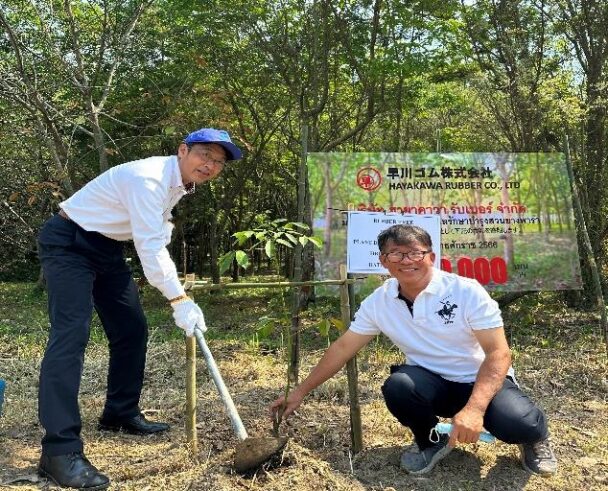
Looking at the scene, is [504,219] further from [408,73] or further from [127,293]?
[127,293]

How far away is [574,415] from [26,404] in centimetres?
347

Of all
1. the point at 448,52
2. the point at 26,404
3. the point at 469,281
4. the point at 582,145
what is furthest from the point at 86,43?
the point at 469,281

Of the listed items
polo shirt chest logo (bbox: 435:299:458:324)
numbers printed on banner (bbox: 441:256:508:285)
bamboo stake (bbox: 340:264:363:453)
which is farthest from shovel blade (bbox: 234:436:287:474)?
numbers printed on banner (bbox: 441:256:508:285)

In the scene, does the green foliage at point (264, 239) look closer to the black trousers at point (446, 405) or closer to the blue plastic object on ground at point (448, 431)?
the black trousers at point (446, 405)

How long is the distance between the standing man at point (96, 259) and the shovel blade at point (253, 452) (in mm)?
589

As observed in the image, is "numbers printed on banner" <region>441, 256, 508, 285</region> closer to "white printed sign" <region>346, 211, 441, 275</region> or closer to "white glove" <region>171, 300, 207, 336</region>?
"white printed sign" <region>346, 211, 441, 275</region>

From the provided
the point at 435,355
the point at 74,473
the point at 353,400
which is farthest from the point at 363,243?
the point at 74,473

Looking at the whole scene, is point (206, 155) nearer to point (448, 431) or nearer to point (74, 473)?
point (74, 473)

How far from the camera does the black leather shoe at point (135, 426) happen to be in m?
3.48

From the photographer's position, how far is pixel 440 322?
9.07ft

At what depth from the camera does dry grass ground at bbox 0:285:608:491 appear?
9.13 ft

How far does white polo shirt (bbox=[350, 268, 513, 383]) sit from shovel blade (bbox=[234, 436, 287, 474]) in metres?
0.66

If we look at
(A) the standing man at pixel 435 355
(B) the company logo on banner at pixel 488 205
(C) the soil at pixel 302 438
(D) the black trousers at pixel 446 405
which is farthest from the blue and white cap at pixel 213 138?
(B) the company logo on banner at pixel 488 205

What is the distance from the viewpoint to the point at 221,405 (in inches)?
155
